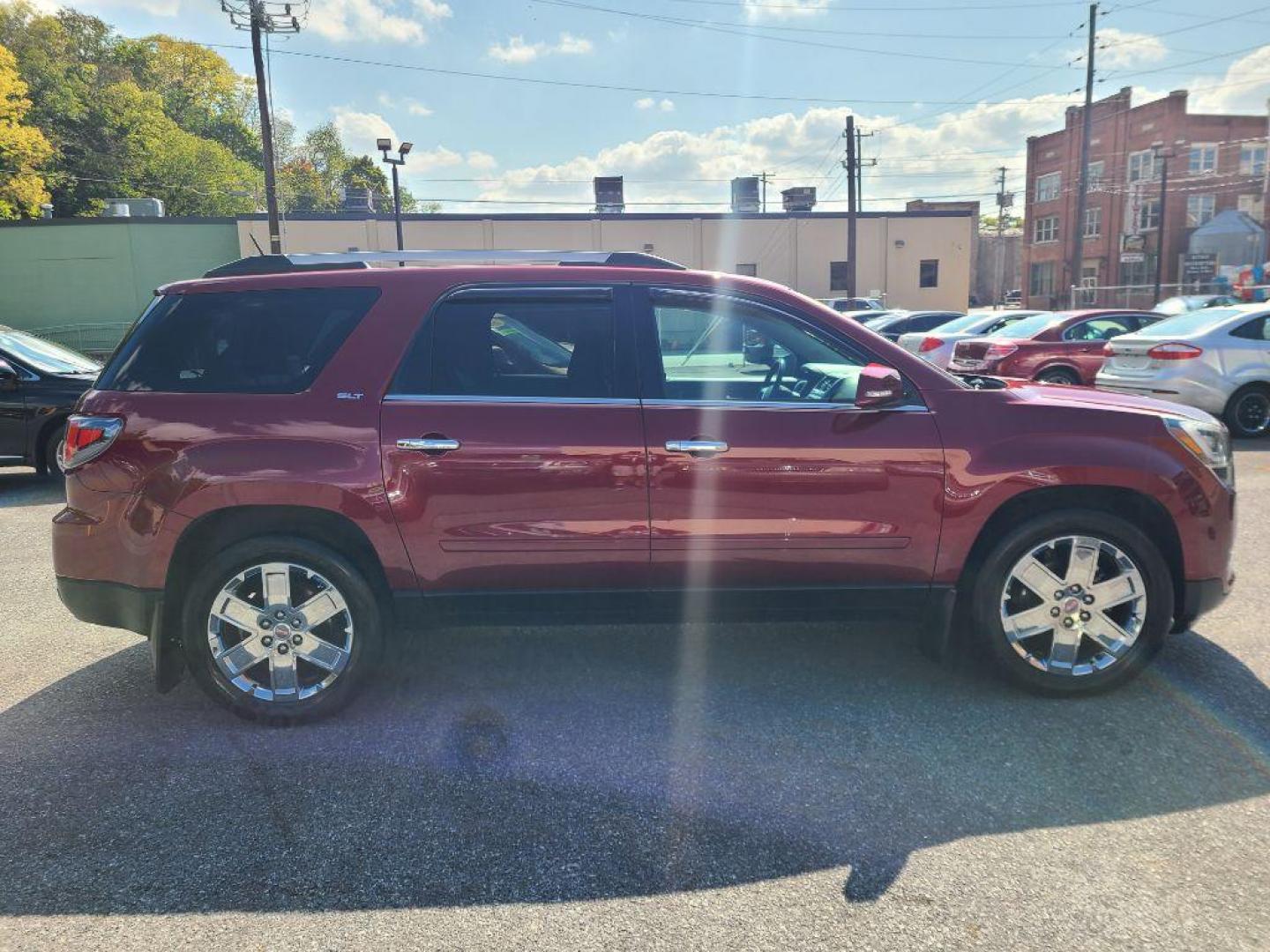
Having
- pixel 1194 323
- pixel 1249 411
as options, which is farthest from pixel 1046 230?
pixel 1249 411

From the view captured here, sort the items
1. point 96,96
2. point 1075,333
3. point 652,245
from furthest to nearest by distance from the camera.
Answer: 1. point 96,96
2. point 652,245
3. point 1075,333

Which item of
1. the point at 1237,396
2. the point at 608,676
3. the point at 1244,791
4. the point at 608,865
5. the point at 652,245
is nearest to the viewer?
the point at 608,865

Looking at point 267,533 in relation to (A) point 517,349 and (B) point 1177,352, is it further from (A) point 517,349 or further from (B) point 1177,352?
(B) point 1177,352

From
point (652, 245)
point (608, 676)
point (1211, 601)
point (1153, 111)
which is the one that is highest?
point (1153, 111)

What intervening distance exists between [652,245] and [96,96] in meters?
43.5

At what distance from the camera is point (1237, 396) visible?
10.3 m

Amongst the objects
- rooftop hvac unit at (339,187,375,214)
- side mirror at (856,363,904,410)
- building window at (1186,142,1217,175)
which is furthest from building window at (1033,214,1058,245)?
side mirror at (856,363,904,410)

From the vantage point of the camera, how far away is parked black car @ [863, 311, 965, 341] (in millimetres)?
19953

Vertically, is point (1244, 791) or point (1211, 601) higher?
point (1211, 601)

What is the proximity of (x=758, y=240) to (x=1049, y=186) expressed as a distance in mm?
29353

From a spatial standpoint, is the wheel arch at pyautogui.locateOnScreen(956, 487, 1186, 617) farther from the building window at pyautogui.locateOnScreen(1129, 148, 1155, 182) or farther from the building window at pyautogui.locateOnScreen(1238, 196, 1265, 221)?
the building window at pyautogui.locateOnScreen(1238, 196, 1265, 221)

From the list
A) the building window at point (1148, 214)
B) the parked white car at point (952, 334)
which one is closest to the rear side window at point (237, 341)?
the parked white car at point (952, 334)

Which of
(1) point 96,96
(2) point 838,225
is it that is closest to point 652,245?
(2) point 838,225

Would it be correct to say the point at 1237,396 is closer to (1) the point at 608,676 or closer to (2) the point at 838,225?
(1) the point at 608,676
